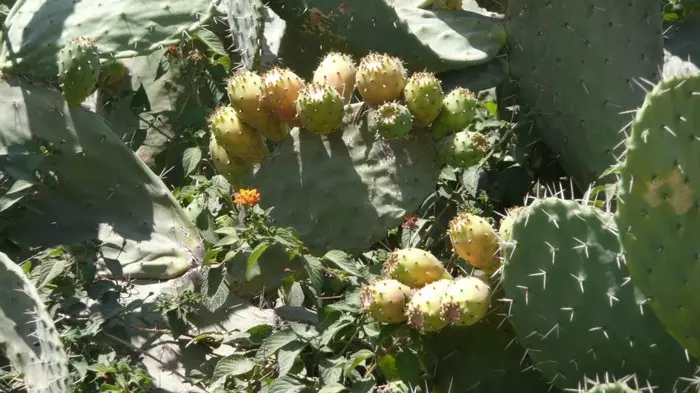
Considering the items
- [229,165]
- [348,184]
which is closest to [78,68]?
[229,165]

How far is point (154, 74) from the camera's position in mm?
2941

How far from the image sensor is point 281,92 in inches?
88.2

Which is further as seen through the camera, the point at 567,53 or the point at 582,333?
the point at 567,53

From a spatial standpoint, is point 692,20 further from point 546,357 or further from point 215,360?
point 215,360

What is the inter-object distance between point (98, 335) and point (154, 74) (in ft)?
3.25

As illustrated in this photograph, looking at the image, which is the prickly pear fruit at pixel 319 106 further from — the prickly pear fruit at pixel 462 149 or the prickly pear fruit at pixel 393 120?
the prickly pear fruit at pixel 462 149

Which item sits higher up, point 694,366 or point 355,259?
point 694,366

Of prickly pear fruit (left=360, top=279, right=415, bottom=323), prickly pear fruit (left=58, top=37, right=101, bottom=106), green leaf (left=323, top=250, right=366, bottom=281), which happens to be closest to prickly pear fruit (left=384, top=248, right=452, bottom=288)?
prickly pear fruit (left=360, top=279, right=415, bottom=323)

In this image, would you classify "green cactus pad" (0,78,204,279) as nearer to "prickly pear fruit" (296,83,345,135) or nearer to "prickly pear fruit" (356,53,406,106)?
"prickly pear fruit" (296,83,345,135)

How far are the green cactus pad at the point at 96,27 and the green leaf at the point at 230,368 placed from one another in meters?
0.89

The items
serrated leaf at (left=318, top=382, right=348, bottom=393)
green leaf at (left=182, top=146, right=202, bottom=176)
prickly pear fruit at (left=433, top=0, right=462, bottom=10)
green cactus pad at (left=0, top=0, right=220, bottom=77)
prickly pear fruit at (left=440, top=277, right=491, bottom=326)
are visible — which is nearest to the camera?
prickly pear fruit at (left=440, top=277, right=491, bottom=326)

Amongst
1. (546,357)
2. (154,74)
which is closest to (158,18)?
(154,74)

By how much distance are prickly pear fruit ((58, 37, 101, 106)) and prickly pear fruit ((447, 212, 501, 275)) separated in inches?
41.1

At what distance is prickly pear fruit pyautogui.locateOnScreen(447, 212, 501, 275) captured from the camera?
6.22 ft
